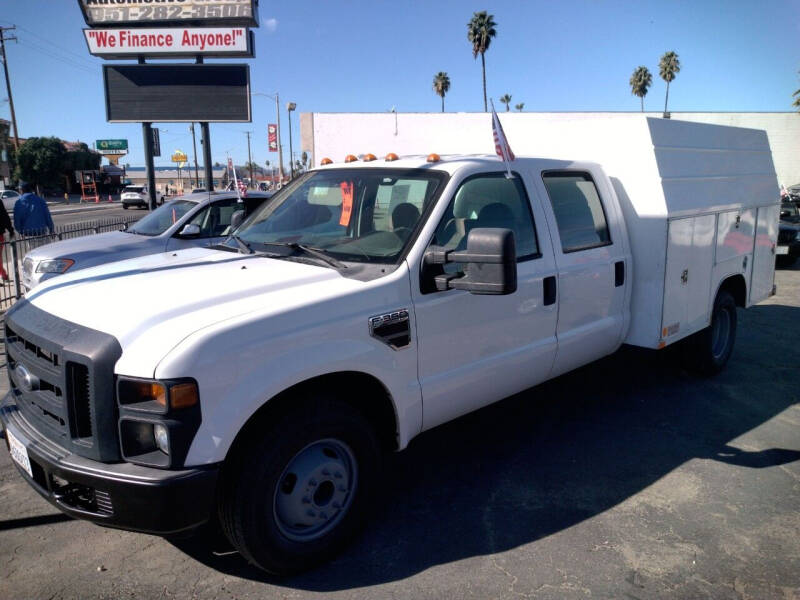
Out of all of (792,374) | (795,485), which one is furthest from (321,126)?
(795,485)

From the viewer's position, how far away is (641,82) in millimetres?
67062

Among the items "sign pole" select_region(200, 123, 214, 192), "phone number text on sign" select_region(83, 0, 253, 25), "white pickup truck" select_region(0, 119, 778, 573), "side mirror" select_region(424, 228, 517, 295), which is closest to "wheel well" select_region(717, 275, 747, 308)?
"white pickup truck" select_region(0, 119, 778, 573)

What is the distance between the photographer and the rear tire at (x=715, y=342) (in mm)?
5770

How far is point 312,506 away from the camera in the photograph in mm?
3041

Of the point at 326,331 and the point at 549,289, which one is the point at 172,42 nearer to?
the point at 549,289

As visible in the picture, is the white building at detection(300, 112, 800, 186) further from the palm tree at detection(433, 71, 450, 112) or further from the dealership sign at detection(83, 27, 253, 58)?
the palm tree at detection(433, 71, 450, 112)

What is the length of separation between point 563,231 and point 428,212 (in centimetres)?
120

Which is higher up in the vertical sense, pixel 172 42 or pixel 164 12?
pixel 164 12

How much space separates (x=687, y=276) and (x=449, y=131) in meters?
2.60

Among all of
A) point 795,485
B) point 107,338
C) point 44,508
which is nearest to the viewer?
point 107,338

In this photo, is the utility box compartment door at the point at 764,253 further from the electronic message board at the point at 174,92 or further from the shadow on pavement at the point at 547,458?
the electronic message board at the point at 174,92

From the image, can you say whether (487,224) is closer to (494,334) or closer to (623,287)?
(494,334)

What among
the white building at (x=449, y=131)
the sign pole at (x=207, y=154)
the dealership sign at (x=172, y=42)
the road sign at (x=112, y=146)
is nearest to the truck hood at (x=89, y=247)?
the white building at (x=449, y=131)

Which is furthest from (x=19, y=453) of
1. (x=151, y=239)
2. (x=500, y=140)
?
(x=151, y=239)
